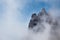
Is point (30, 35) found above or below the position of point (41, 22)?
below

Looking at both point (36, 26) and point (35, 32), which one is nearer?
point (36, 26)

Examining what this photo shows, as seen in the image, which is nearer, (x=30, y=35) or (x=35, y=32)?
(x=30, y=35)

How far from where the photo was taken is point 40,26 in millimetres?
55625

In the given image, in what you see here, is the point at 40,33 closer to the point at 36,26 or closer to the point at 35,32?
the point at 35,32

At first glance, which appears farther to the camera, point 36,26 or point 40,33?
point 40,33

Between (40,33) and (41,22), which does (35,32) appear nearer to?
(40,33)

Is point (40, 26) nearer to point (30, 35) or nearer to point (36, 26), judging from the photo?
point (36, 26)

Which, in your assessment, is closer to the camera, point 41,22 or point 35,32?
Result: point 41,22

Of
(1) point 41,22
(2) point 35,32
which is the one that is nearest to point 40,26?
(1) point 41,22

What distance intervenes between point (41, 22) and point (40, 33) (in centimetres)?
788

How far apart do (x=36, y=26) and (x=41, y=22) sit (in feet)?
12.5

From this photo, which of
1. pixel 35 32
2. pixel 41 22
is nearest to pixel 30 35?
pixel 35 32

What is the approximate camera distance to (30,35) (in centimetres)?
5538

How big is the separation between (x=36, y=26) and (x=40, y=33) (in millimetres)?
7590
